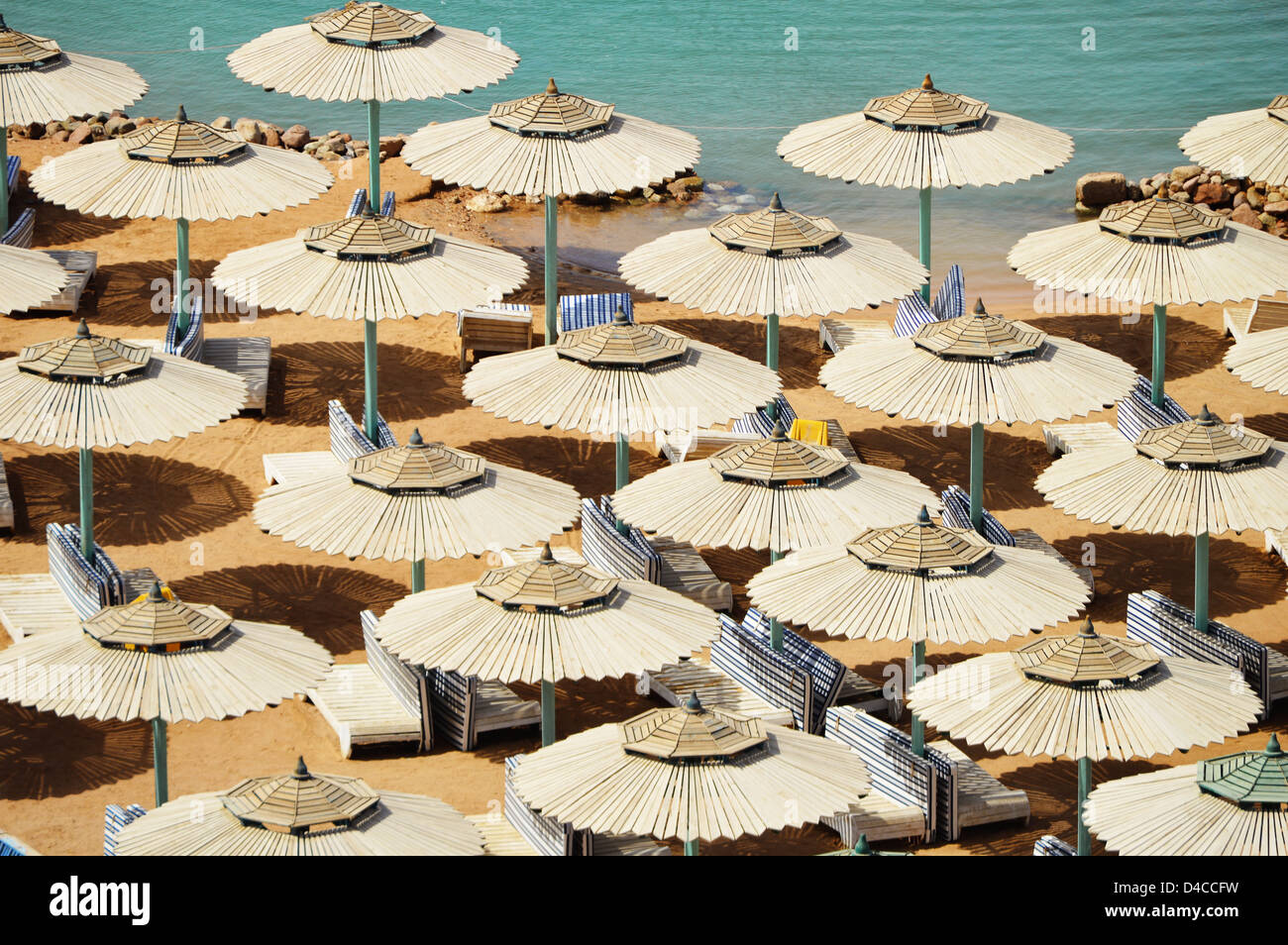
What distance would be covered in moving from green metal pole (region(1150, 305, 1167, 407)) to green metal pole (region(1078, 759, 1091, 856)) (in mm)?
6396

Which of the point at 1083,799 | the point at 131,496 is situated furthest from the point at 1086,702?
the point at 131,496

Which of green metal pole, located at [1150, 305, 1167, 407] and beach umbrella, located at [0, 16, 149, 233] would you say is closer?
green metal pole, located at [1150, 305, 1167, 407]

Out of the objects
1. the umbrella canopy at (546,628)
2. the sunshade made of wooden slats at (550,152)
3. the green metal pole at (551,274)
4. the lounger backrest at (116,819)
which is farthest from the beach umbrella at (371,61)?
the lounger backrest at (116,819)

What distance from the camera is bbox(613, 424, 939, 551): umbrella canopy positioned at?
1559 centimetres

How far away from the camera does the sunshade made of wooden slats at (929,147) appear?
2134cm

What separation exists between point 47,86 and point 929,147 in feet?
29.2

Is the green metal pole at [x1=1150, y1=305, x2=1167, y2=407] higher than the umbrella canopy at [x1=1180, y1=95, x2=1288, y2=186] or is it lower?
lower

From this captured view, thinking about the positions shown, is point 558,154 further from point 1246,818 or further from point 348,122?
point 348,122

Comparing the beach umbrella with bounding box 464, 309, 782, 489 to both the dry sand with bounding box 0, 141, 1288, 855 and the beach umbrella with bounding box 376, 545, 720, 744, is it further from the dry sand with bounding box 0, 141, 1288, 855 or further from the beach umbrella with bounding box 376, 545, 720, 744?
the beach umbrella with bounding box 376, 545, 720, 744

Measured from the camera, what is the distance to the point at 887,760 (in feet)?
50.0

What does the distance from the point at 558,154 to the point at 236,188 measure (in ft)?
9.61

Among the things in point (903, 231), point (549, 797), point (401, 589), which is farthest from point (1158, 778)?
point (903, 231)

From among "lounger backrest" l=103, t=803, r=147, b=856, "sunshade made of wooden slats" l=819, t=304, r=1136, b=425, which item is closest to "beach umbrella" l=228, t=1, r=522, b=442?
"sunshade made of wooden slats" l=819, t=304, r=1136, b=425

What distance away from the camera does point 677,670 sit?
54.5 feet
